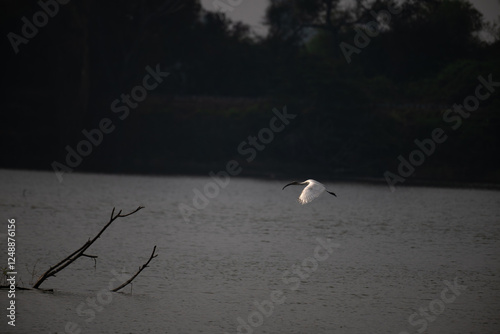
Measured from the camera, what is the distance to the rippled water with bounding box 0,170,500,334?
708 inches

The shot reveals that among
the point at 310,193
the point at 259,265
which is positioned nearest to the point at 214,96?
Result: the point at 259,265

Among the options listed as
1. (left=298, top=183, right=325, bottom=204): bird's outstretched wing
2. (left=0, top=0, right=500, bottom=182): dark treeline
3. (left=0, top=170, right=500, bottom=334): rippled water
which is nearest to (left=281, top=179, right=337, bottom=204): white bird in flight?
(left=298, top=183, right=325, bottom=204): bird's outstretched wing

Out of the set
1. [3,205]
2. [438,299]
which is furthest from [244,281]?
[3,205]

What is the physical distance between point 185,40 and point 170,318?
216 feet

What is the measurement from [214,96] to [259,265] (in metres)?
59.4

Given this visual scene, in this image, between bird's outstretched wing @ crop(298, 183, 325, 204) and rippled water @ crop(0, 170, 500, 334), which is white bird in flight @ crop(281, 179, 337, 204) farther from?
rippled water @ crop(0, 170, 500, 334)

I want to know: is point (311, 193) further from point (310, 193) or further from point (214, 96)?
point (214, 96)

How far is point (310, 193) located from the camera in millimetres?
19156

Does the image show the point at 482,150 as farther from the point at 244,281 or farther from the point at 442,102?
the point at 244,281

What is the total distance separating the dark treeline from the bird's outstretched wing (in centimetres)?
4684

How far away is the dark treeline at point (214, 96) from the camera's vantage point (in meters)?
66.7

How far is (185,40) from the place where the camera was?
81.7 meters

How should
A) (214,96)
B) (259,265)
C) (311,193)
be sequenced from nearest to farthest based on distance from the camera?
(311,193)
(259,265)
(214,96)

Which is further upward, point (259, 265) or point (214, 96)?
point (214, 96)
